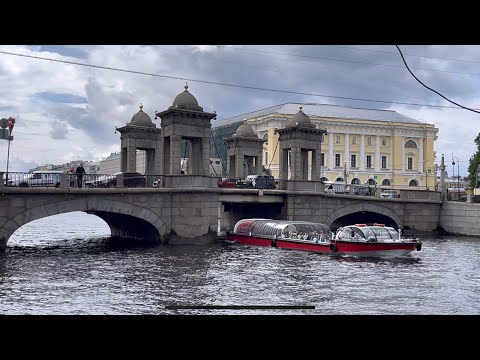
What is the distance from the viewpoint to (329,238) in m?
39.2

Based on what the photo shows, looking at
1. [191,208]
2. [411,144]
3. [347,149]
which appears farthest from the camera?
[411,144]

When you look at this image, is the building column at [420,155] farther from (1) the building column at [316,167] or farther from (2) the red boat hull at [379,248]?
(2) the red boat hull at [379,248]

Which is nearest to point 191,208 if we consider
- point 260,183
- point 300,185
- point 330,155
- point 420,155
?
point 260,183

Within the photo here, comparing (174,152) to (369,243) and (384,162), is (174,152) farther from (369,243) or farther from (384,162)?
(384,162)

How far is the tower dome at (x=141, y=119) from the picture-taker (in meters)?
50.9

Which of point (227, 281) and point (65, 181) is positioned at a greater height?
point (65, 181)

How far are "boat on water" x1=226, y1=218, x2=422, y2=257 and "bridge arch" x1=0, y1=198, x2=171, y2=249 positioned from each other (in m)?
7.09

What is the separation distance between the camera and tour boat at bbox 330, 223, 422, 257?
116 ft

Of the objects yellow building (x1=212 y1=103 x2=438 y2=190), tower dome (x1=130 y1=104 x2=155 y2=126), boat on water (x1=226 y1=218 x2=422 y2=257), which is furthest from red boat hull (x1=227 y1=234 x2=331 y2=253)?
yellow building (x1=212 y1=103 x2=438 y2=190)

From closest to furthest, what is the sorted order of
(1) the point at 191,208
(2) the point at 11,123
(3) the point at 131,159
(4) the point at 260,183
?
1. (2) the point at 11,123
2. (1) the point at 191,208
3. (4) the point at 260,183
4. (3) the point at 131,159

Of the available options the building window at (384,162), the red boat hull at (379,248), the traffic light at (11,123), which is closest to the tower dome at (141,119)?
the traffic light at (11,123)

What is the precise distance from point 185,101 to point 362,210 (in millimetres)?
18315

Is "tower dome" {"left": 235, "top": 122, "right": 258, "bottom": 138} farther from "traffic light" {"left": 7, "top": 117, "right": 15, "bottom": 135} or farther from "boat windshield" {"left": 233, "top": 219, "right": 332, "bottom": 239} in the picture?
"traffic light" {"left": 7, "top": 117, "right": 15, "bottom": 135}
